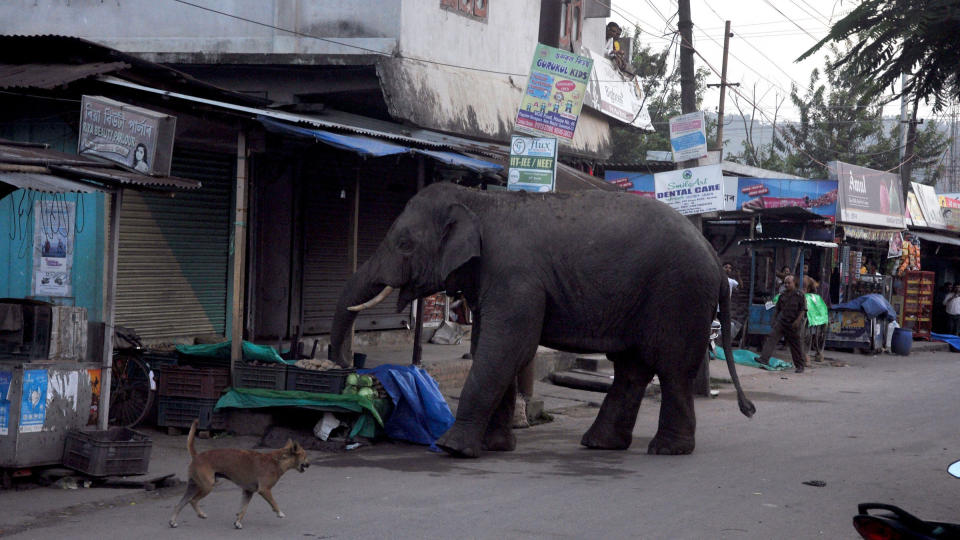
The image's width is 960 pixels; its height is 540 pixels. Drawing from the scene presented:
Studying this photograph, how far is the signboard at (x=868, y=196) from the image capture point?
23609 millimetres

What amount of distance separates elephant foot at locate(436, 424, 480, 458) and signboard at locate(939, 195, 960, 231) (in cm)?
2543

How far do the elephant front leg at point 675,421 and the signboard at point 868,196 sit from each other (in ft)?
51.3

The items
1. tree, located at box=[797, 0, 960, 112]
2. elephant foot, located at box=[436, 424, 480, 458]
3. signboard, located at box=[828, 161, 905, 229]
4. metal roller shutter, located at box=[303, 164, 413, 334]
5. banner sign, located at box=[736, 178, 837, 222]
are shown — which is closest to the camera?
tree, located at box=[797, 0, 960, 112]

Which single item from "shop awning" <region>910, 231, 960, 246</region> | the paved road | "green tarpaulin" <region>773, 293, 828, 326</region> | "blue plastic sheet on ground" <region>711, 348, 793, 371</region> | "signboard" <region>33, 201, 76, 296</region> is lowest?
the paved road

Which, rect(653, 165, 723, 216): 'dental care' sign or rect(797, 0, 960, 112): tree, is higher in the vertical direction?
rect(797, 0, 960, 112): tree

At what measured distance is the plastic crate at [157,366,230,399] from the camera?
9406 millimetres

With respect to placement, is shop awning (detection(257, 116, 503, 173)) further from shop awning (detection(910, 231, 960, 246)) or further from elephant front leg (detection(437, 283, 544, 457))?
shop awning (detection(910, 231, 960, 246))

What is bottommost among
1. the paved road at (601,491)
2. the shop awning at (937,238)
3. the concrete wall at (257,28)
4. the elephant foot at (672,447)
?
the paved road at (601,491)

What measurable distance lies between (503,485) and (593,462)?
4.51 feet

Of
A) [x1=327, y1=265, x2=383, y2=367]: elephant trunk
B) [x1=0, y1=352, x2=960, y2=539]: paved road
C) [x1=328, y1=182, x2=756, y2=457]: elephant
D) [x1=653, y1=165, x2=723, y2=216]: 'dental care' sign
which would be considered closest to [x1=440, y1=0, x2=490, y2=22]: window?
[x1=653, y1=165, x2=723, y2=216]: 'dental care' sign

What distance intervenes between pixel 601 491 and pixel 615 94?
13.9 meters

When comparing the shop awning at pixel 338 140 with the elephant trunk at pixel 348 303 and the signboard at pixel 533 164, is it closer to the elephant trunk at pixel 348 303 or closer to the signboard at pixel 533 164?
the signboard at pixel 533 164

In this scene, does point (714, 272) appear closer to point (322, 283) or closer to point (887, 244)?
point (322, 283)

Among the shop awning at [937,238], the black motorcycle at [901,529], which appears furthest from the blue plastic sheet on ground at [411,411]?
the shop awning at [937,238]
